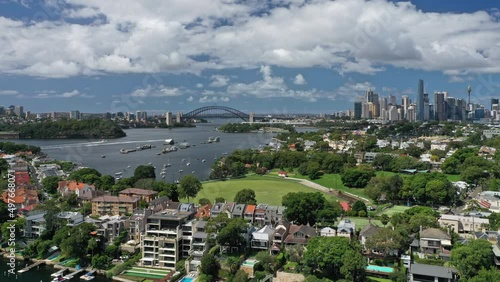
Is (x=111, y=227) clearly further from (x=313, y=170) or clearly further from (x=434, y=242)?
(x=313, y=170)

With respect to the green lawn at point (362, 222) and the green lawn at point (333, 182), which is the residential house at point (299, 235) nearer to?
the green lawn at point (362, 222)

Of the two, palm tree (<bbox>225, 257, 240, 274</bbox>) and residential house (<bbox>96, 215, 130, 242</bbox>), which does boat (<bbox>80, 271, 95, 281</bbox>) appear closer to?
residential house (<bbox>96, 215, 130, 242</bbox>)

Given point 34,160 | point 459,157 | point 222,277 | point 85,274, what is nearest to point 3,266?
point 85,274

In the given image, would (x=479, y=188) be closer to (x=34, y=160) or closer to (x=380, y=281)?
(x=380, y=281)

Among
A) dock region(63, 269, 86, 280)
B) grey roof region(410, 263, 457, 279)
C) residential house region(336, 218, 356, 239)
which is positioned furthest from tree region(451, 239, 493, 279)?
dock region(63, 269, 86, 280)

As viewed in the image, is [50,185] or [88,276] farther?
[50,185]

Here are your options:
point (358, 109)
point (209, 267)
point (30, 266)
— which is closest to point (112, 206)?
point (30, 266)
